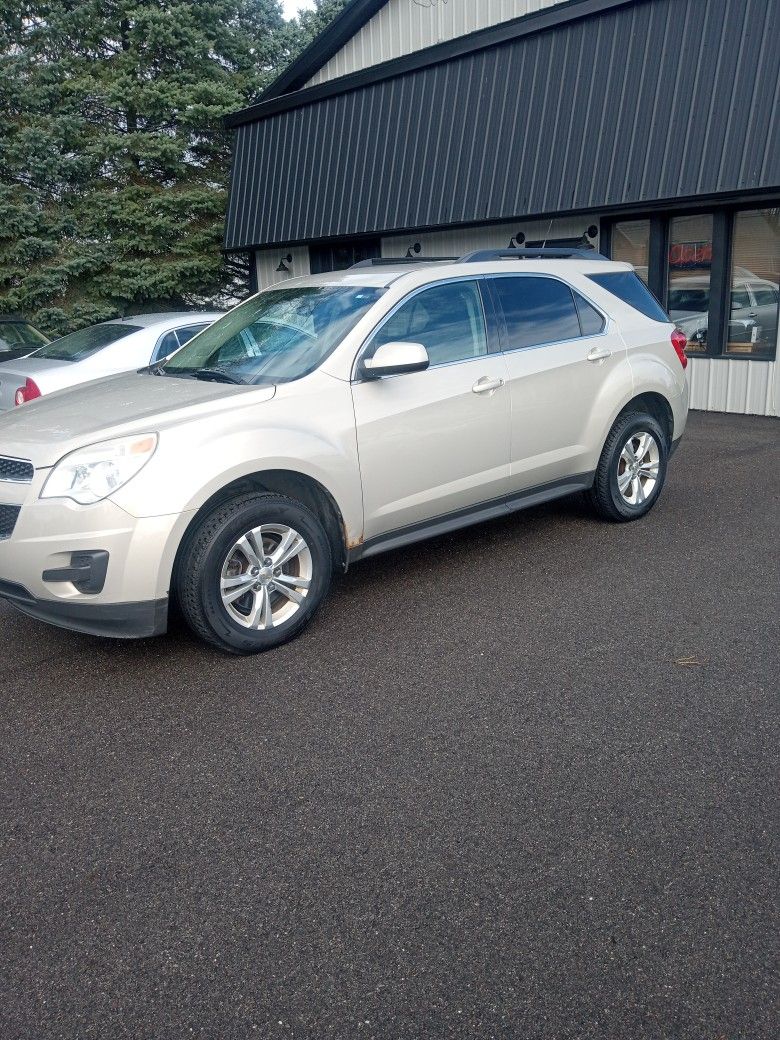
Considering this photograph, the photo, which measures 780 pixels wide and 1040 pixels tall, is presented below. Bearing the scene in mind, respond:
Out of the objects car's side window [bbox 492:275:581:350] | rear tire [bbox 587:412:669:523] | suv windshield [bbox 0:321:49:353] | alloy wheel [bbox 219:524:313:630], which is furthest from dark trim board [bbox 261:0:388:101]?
alloy wheel [bbox 219:524:313:630]

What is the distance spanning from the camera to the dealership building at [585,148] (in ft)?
32.8

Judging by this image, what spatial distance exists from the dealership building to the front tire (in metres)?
7.50

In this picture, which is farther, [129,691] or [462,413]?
[462,413]

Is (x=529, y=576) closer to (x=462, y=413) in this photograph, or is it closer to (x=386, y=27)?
(x=462, y=413)

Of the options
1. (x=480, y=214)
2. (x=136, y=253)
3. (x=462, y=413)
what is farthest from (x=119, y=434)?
(x=136, y=253)

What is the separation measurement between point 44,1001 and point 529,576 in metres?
3.77

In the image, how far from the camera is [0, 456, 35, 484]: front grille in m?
4.26

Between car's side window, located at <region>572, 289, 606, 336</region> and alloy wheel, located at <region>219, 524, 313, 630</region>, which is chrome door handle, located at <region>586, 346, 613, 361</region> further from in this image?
alloy wheel, located at <region>219, 524, 313, 630</region>

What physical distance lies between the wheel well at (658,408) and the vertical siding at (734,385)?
15.6ft

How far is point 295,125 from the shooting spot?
15.7m

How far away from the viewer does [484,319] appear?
5.61 m

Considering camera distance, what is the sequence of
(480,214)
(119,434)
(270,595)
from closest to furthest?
(119,434) → (270,595) → (480,214)

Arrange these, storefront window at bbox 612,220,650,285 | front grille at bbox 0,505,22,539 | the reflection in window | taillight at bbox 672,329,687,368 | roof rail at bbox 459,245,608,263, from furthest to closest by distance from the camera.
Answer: storefront window at bbox 612,220,650,285 < the reflection in window < taillight at bbox 672,329,687,368 < roof rail at bbox 459,245,608,263 < front grille at bbox 0,505,22,539

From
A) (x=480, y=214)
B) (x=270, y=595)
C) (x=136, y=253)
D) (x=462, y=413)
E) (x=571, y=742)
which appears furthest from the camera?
(x=136, y=253)
